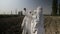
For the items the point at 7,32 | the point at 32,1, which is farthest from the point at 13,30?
the point at 32,1

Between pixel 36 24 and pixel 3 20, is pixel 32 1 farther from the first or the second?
pixel 36 24

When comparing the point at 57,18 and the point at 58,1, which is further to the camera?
the point at 58,1

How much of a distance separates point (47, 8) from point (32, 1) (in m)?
0.22

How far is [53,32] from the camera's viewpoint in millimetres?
1650

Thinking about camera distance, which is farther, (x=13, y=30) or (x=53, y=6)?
(x=53, y=6)

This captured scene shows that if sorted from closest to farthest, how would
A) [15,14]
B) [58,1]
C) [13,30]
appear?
[13,30]
[15,14]
[58,1]

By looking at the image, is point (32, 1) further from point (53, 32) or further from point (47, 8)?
point (53, 32)

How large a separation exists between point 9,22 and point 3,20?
76mm

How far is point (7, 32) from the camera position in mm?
1440

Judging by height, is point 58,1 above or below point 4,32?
above

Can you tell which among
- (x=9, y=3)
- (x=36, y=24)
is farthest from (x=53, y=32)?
(x=36, y=24)

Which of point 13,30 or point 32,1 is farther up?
point 32,1

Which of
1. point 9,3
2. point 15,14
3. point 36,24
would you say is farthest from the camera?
point 9,3

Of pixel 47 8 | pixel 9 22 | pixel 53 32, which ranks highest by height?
pixel 47 8
